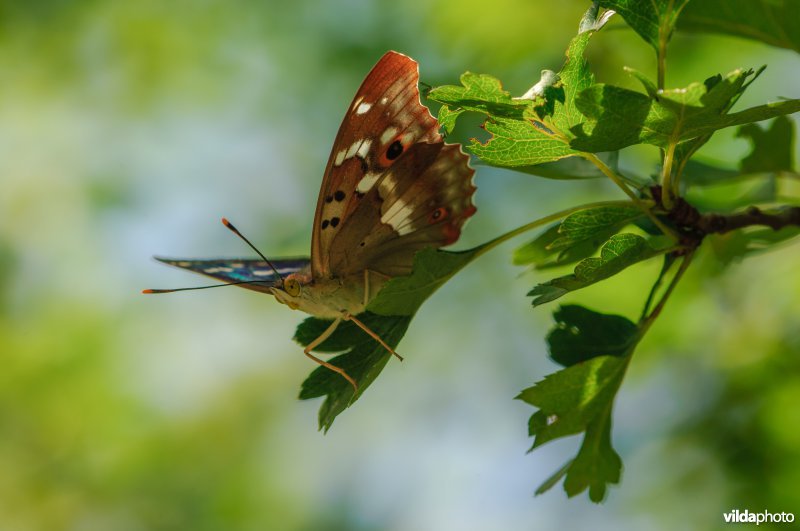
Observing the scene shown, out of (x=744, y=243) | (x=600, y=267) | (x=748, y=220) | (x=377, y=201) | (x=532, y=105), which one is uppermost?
(x=532, y=105)

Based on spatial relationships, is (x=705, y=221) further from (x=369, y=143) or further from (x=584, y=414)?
(x=369, y=143)

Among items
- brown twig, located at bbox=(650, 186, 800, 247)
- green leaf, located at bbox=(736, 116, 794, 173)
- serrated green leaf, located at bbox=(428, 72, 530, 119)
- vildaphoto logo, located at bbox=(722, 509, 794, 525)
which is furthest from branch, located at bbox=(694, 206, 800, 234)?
vildaphoto logo, located at bbox=(722, 509, 794, 525)

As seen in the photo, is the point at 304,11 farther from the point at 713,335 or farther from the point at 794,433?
the point at 794,433

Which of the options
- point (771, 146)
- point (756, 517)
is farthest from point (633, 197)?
point (756, 517)

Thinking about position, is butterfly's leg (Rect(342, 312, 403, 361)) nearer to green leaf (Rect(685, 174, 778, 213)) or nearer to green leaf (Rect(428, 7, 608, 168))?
green leaf (Rect(428, 7, 608, 168))

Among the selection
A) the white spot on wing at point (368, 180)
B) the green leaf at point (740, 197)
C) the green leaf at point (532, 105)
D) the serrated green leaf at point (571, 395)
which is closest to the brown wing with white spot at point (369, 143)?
the white spot on wing at point (368, 180)

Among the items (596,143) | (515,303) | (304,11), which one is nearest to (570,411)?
(596,143)
